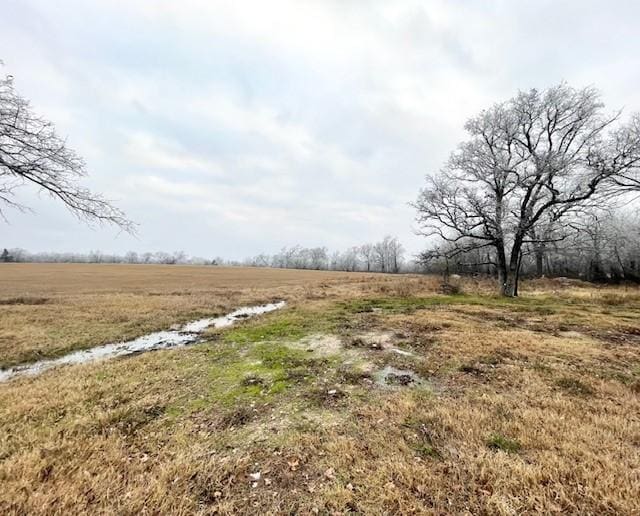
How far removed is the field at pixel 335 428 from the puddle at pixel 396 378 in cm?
5

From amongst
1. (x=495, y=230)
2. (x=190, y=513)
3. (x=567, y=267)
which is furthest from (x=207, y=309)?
(x=567, y=267)

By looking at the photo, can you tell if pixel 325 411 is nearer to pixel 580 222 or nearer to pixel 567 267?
pixel 580 222

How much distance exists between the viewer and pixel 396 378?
18.2 ft

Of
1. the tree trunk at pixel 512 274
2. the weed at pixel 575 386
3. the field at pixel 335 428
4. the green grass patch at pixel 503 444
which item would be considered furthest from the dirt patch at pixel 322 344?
the tree trunk at pixel 512 274

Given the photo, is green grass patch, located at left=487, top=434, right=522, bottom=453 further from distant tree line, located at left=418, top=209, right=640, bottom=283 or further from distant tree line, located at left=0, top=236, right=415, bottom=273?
distant tree line, located at left=0, top=236, right=415, bottom=273

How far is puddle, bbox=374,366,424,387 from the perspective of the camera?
17.4ft

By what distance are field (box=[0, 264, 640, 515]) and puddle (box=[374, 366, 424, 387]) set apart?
0.05 metres

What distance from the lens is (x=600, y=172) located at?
45.2ft

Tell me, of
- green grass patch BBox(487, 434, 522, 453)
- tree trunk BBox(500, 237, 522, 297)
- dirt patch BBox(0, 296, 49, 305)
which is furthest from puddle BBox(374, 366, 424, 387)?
dirt patch BBox(0, 296, 49, 305)

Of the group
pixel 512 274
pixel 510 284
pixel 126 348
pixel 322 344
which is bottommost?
pixel 126 348

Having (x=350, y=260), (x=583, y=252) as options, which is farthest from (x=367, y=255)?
(x=583, y=252)

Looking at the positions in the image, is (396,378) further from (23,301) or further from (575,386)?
(23,301)

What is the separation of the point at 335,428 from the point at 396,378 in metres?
2.16

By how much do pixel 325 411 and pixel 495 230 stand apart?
16.6 m
